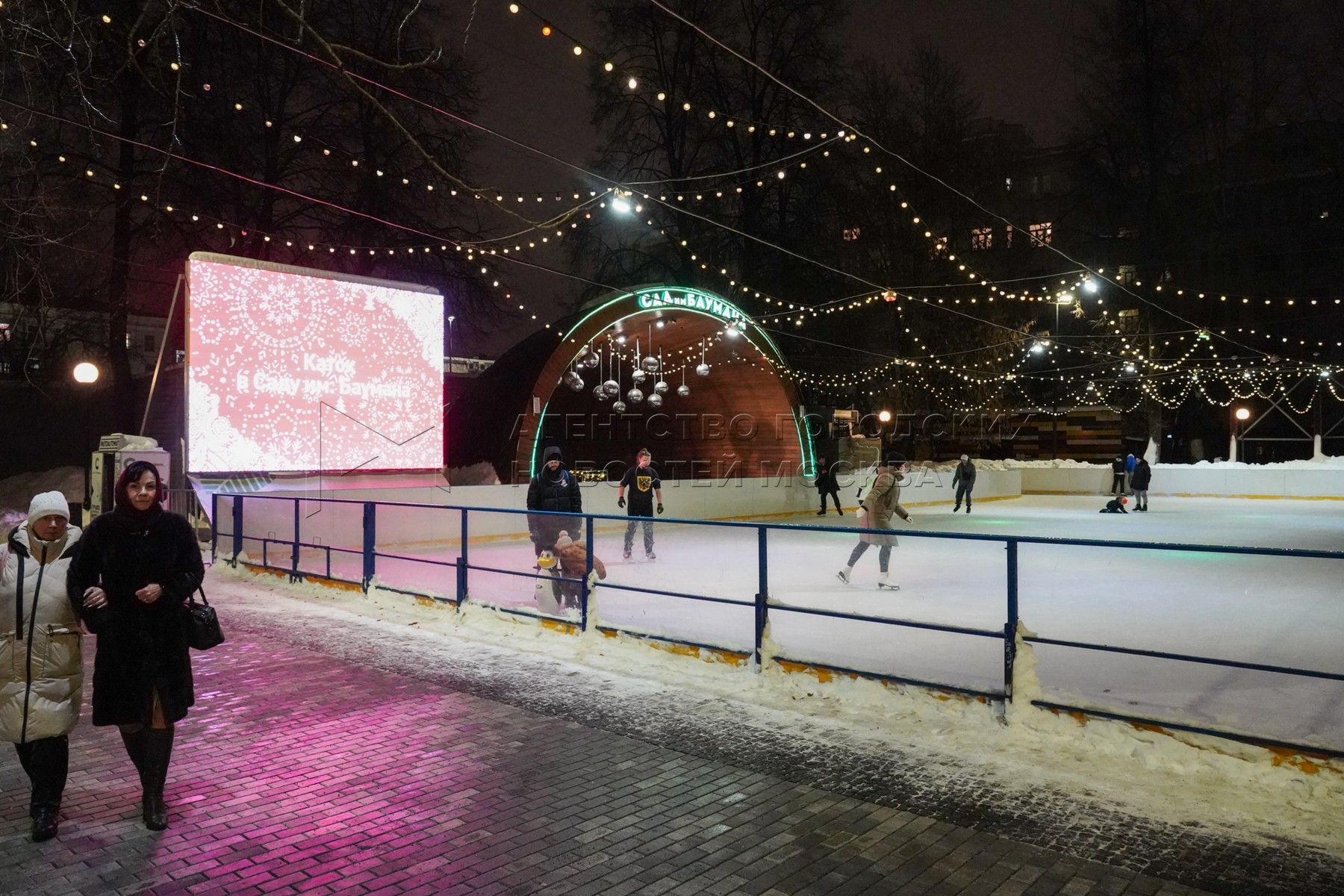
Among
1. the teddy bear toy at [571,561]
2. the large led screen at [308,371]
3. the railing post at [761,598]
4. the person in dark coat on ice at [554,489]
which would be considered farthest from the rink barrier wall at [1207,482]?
the railing post at [761,598]

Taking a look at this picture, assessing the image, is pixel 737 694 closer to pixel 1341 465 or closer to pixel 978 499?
pixel 978 499

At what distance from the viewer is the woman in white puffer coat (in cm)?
374

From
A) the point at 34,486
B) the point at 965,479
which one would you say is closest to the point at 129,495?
the point at 34,486

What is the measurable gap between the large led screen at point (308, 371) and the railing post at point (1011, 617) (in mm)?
11494

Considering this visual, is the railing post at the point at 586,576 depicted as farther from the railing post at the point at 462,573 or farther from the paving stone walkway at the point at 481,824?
the paving stone walkway at the point at 481,824

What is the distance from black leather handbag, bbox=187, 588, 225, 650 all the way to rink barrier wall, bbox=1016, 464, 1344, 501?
105ft

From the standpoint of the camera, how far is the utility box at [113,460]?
12562 millimetres

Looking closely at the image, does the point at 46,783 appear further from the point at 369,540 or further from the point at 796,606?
the point at 369,540

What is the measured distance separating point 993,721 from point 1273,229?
144ft

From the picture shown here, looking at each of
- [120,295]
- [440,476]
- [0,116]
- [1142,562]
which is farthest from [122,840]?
[120,295]

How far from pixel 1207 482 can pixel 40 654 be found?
33.4m

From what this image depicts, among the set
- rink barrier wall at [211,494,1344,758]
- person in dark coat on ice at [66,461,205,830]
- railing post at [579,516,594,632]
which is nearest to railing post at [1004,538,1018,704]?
rink barrier wall at [211,494,1344,758]

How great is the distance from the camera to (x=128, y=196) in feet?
70.0

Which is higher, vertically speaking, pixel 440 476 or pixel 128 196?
pixel 128 196
